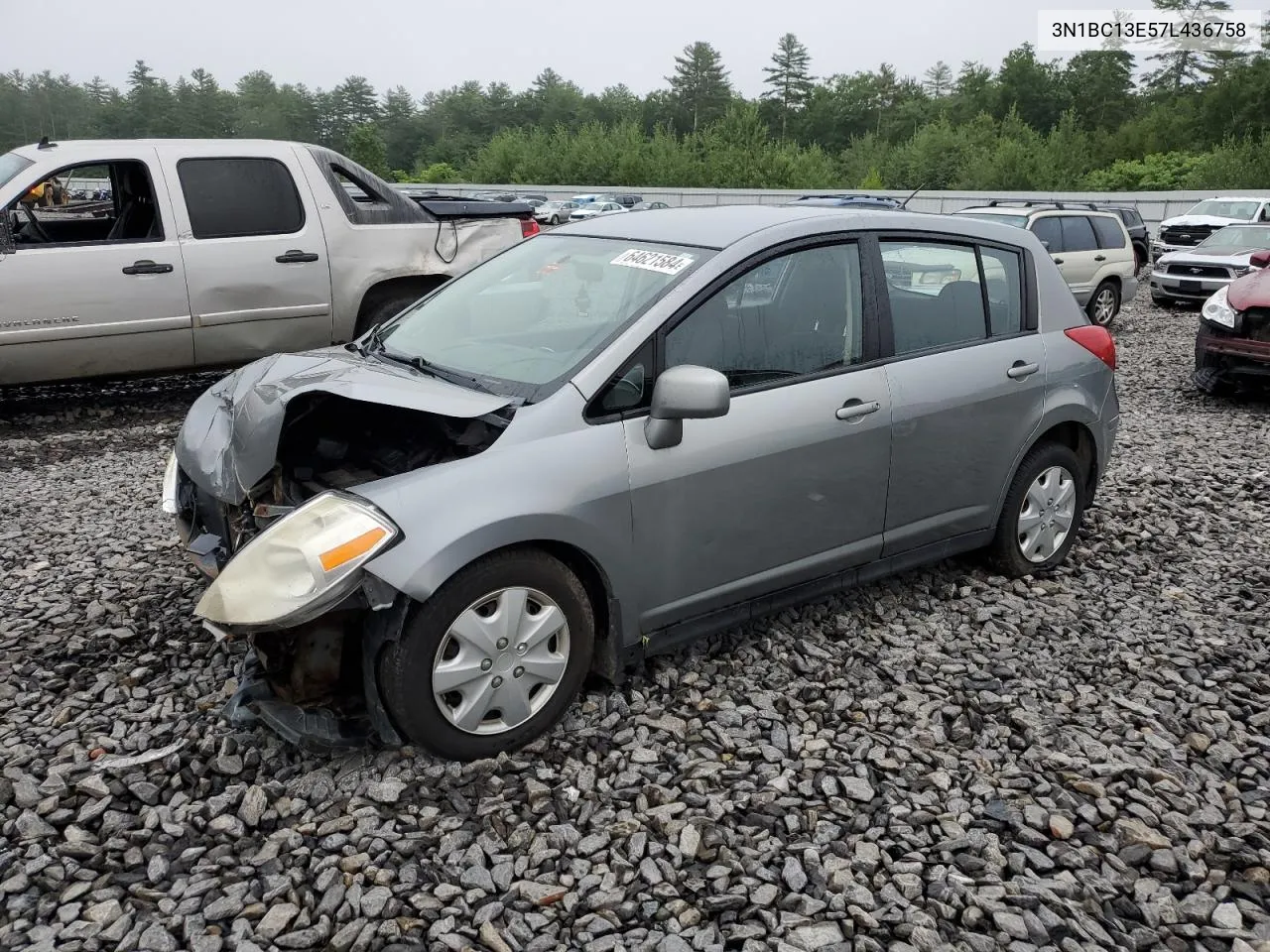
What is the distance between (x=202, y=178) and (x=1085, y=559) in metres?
6.76

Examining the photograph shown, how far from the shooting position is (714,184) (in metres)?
56.4

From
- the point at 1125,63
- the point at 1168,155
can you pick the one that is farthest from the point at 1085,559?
the point at 1125,63

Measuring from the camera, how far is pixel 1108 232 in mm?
14141

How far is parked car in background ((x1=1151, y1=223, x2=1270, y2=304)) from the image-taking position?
1576 centimetres

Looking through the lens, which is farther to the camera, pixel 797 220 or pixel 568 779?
pixel 797 220

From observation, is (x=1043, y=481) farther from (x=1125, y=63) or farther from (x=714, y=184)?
(x=1125, y=63)

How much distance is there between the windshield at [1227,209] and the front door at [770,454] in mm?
23604

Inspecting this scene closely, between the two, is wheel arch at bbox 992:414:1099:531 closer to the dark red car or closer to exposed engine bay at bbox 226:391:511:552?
exposed engine bay at bbox 226:391:511:552

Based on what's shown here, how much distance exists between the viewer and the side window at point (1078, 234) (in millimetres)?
13594

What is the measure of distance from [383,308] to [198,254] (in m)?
1.45

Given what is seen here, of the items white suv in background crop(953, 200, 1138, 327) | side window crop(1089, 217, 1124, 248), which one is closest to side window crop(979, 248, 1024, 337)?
white suv in background crop(953, 200, 1138, 327)

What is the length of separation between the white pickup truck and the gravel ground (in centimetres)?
304

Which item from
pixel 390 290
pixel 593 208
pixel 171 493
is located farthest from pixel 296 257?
pixel 593 208

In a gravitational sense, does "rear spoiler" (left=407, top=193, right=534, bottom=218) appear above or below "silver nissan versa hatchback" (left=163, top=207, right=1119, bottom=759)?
above
